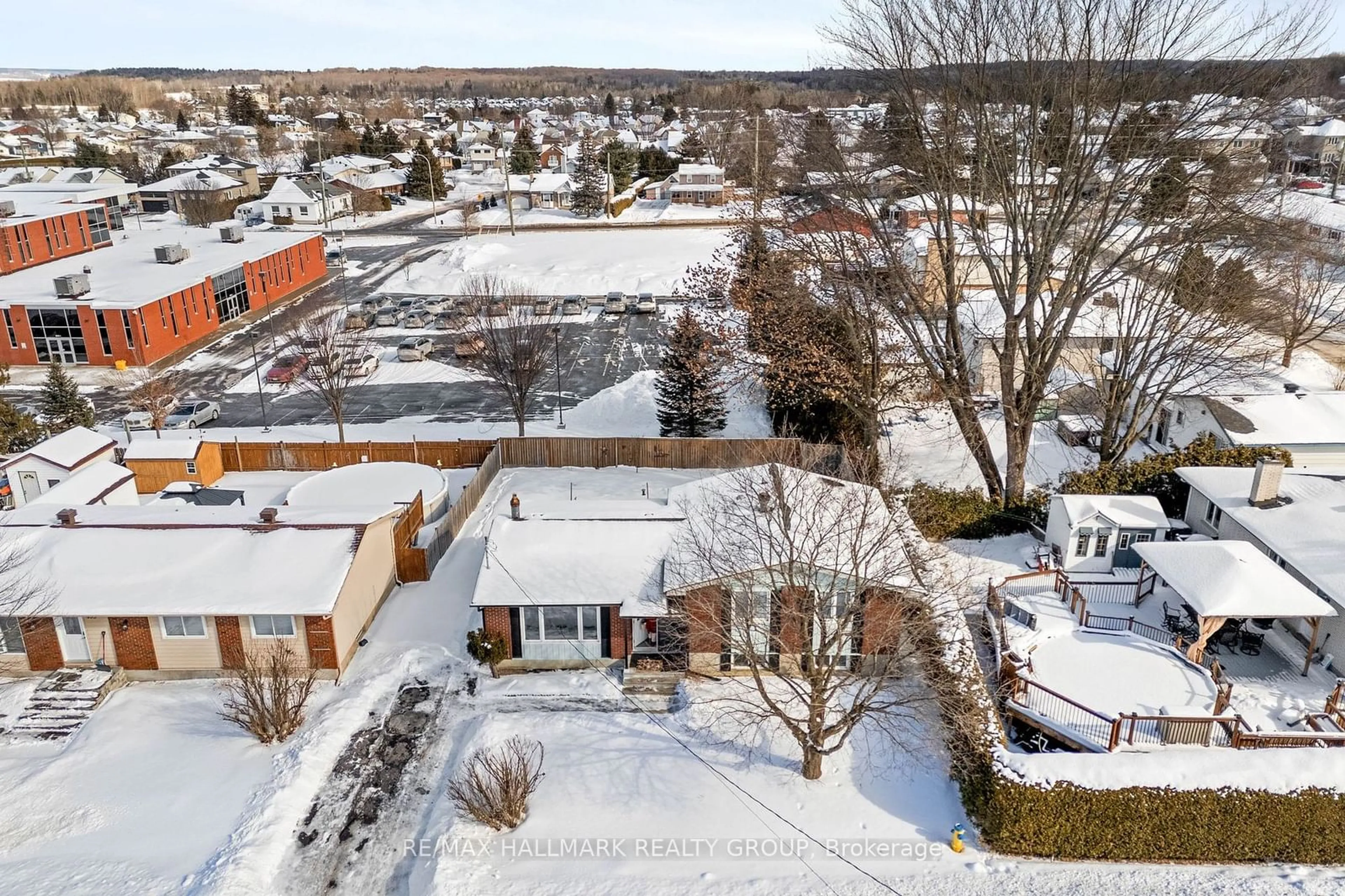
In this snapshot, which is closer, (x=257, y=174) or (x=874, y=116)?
(x=874, y=116)

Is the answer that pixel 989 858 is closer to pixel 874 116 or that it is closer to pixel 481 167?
pixel 874 116

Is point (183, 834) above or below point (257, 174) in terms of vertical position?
below

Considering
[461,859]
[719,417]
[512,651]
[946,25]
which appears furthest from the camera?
[719,417]

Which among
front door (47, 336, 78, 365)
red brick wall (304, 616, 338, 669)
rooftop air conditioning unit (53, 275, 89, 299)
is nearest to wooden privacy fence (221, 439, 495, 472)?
red brick wall (304, 616, 338, 669)

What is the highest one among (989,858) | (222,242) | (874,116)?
(874,116)

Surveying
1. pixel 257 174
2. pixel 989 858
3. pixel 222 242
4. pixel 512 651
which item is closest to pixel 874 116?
pixel 512 651

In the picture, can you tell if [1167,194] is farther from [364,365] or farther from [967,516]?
[364,365]

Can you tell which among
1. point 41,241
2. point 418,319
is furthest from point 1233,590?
point 41,241

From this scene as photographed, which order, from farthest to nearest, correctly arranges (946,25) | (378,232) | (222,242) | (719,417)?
(378,232)
(222,242)
(719,417)
(946,25)
